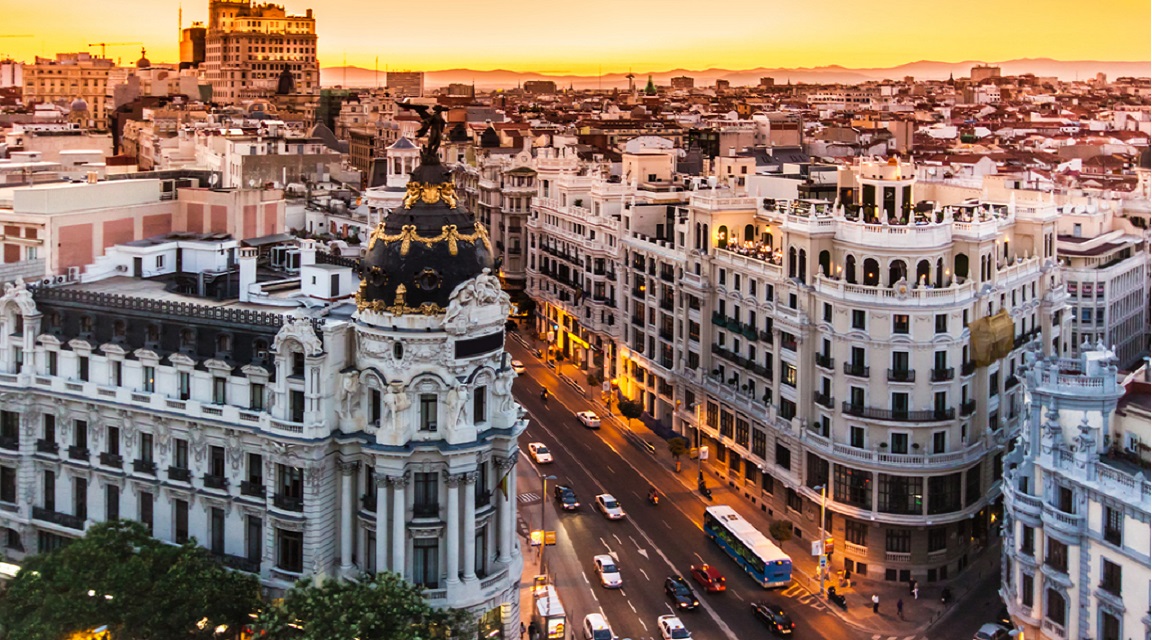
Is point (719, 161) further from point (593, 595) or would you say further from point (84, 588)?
point (84, 588)

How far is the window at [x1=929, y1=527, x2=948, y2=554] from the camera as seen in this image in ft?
255

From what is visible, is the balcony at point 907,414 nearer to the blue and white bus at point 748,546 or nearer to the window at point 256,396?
the blue and white bus at point 748,546

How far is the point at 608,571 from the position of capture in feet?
249

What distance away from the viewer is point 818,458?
8150cm

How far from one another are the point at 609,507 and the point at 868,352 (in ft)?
63.6

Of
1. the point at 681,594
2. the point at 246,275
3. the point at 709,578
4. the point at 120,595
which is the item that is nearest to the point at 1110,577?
the point at 681,594

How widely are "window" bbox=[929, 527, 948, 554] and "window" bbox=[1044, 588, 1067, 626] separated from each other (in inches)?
667

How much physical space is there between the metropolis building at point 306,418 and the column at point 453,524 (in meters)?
0.06

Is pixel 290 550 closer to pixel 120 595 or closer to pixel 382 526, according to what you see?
pixel 382 526

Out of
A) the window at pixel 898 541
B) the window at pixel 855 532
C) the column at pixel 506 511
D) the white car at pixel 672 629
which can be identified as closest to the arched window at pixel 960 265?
the window at pixel 898 541

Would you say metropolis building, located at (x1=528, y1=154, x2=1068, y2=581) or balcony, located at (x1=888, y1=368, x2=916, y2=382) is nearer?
balcony, located at (x1=888, y1=368, x2=916, y2=382)

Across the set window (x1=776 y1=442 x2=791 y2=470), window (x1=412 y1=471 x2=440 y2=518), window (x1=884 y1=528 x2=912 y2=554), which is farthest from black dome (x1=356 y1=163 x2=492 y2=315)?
window (x1=884 y1=528 x2=912 y2=554)

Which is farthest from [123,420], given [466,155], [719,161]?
[466,155]

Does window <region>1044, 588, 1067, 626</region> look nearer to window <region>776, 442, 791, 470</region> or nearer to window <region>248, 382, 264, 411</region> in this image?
window <region>776, 442, 791, 470</region>
